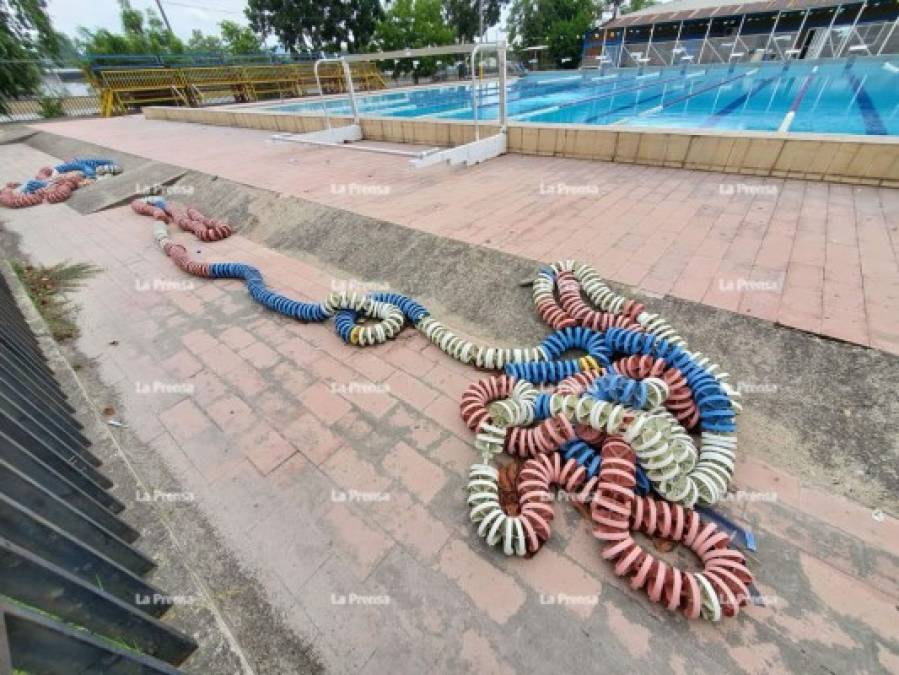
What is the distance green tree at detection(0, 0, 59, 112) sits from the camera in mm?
17194

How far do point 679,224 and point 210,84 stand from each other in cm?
2897

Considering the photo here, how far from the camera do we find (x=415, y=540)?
7.09 feet

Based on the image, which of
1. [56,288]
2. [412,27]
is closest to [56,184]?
[56,288]

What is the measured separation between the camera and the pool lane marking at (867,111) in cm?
1093

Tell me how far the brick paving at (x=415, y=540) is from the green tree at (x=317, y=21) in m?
42.7

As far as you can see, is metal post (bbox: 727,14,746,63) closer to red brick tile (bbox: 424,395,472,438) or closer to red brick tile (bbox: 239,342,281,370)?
red brick tile (bbox: 424,395,472,438)

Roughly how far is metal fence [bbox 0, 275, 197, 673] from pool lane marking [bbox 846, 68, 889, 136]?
15.7 metres

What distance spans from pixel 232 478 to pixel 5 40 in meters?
27.5

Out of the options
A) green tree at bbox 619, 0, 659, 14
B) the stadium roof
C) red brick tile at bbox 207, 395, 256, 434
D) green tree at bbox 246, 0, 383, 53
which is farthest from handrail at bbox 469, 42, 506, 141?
green tree at bbox 619, 0, 659, 14

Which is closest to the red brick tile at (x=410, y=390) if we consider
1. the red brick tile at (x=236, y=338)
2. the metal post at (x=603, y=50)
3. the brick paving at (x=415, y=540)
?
the brick paving at (x=415, y=540)

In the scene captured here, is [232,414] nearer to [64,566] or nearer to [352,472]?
[352,472]

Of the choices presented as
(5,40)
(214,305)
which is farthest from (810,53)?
(5,40)

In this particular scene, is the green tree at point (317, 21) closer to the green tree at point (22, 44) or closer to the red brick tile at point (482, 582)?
the green tree at point (22, 44)

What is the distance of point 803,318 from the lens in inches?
119
